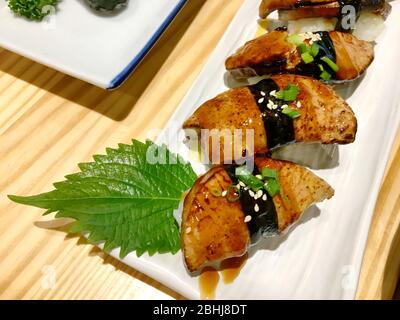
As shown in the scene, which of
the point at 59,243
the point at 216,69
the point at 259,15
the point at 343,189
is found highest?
the point at 259,15

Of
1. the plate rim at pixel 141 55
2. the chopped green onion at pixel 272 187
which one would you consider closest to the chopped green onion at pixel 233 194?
the chopped green onion at pixel 272 187

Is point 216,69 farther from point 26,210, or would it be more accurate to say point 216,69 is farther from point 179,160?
point 26,210

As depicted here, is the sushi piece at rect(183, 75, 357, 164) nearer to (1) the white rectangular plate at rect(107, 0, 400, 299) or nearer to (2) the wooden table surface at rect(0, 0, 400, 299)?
(1) the white rectangular plate at rect(107, 0, 400, 299)

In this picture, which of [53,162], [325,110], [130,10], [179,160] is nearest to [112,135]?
[53,162]

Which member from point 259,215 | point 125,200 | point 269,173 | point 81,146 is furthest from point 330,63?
point 81,146

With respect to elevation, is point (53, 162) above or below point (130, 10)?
below

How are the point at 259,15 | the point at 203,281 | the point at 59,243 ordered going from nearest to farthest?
the point at 203,281 < the point at 59,243 < the point at 259,15
